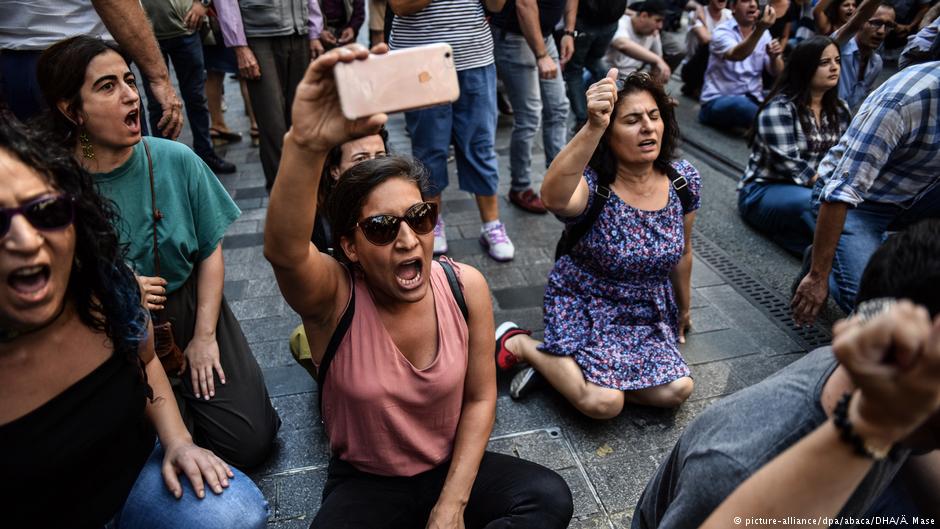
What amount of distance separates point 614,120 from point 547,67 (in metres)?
1.74

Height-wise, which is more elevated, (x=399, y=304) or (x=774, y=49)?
(x=399, y=304)

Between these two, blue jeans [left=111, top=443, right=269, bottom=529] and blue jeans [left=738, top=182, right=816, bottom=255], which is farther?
blue jeans [left=738, top=182, right=816, bottom=255]

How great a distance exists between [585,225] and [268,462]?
1660mm

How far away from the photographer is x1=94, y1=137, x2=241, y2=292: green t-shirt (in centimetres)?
A: 231

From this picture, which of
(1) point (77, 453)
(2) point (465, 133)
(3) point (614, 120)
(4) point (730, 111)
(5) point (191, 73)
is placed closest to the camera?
(1) point (77, 453)

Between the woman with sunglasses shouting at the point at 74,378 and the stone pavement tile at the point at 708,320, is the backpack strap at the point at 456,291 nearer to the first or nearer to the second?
the woman with sunglasses shouting at the point at 74,378

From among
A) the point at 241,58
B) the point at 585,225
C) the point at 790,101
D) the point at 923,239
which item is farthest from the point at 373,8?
the point at 923,239

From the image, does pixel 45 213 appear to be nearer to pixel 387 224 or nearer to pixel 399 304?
pixel 387 224

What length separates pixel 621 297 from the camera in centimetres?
295

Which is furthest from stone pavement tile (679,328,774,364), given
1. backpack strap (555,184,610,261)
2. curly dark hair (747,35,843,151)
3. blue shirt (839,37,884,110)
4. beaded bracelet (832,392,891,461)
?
blue shirt (839,37,884,110)

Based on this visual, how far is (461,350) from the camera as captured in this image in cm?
197

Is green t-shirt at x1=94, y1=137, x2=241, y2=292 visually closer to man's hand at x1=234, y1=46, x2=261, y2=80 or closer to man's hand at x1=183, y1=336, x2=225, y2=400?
man's hand at x1=183, y1=336, x2=225, y2=400

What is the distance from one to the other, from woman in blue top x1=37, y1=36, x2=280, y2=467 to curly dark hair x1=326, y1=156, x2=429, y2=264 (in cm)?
77

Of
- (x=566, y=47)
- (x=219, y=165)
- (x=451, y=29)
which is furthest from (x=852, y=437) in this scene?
(x=219, y=165)
